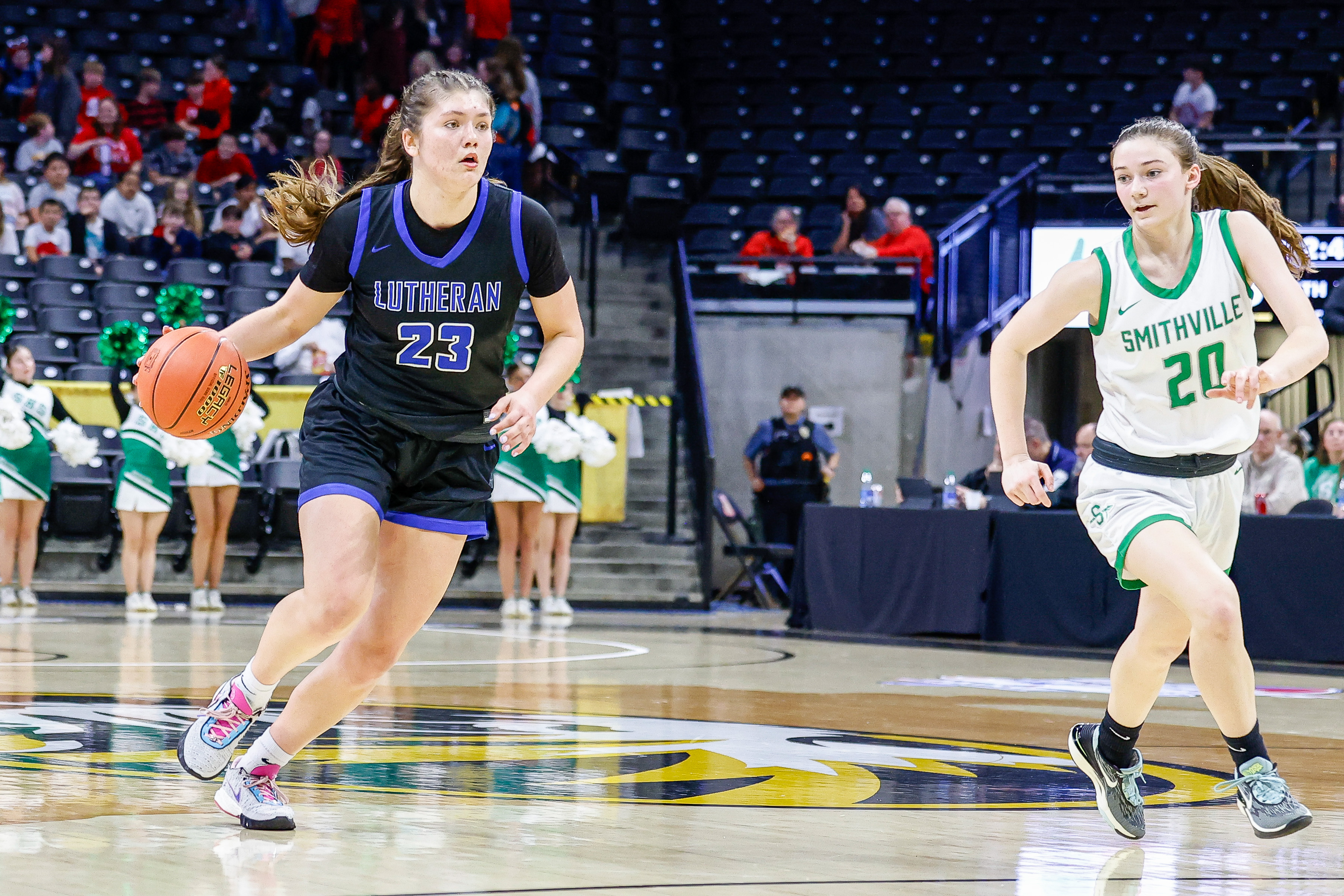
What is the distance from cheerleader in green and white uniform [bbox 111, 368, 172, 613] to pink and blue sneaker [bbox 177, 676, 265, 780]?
8031 millimetres

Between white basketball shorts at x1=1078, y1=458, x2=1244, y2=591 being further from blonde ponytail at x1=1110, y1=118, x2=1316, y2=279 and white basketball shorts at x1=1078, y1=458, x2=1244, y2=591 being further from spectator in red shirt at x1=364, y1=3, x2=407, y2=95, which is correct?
spectator in red shirt at x1=364, y1=3, x2=407, y2=95

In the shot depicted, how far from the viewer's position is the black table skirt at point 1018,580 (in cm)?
976

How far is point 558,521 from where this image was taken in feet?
41.9

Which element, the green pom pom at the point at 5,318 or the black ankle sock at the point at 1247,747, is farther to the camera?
the green pom pom at the point at 5,318

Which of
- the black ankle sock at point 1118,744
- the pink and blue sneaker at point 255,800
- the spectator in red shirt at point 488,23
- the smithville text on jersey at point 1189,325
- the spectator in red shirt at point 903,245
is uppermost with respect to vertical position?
the spectator in red shirt at point 488,23

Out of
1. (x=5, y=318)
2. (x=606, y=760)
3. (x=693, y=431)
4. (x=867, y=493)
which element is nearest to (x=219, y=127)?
(x=5, y=318)

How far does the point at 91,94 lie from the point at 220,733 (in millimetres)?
13824

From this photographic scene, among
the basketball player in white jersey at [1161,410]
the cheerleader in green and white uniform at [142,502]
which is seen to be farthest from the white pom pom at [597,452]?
the basketball player in white jersey at [1161,410]

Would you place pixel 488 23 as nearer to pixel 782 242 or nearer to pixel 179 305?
pixel 782 242

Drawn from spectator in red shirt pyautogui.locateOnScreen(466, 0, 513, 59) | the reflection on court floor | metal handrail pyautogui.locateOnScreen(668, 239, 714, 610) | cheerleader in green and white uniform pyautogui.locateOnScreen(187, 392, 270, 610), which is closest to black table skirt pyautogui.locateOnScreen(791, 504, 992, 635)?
metal handrail pyautogui.locateOnScreen(668, 239, 714, 610)

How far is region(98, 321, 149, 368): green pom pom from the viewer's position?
12.8 metres

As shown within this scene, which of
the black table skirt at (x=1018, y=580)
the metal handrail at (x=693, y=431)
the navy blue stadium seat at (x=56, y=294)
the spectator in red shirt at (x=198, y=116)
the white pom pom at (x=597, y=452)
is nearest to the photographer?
the black table skirt at (x=1018, y=580)

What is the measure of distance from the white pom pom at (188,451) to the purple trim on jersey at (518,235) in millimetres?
8159

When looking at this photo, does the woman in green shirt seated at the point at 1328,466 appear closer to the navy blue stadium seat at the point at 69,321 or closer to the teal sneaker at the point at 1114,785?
the teal sneaker at the point at 1114,785
